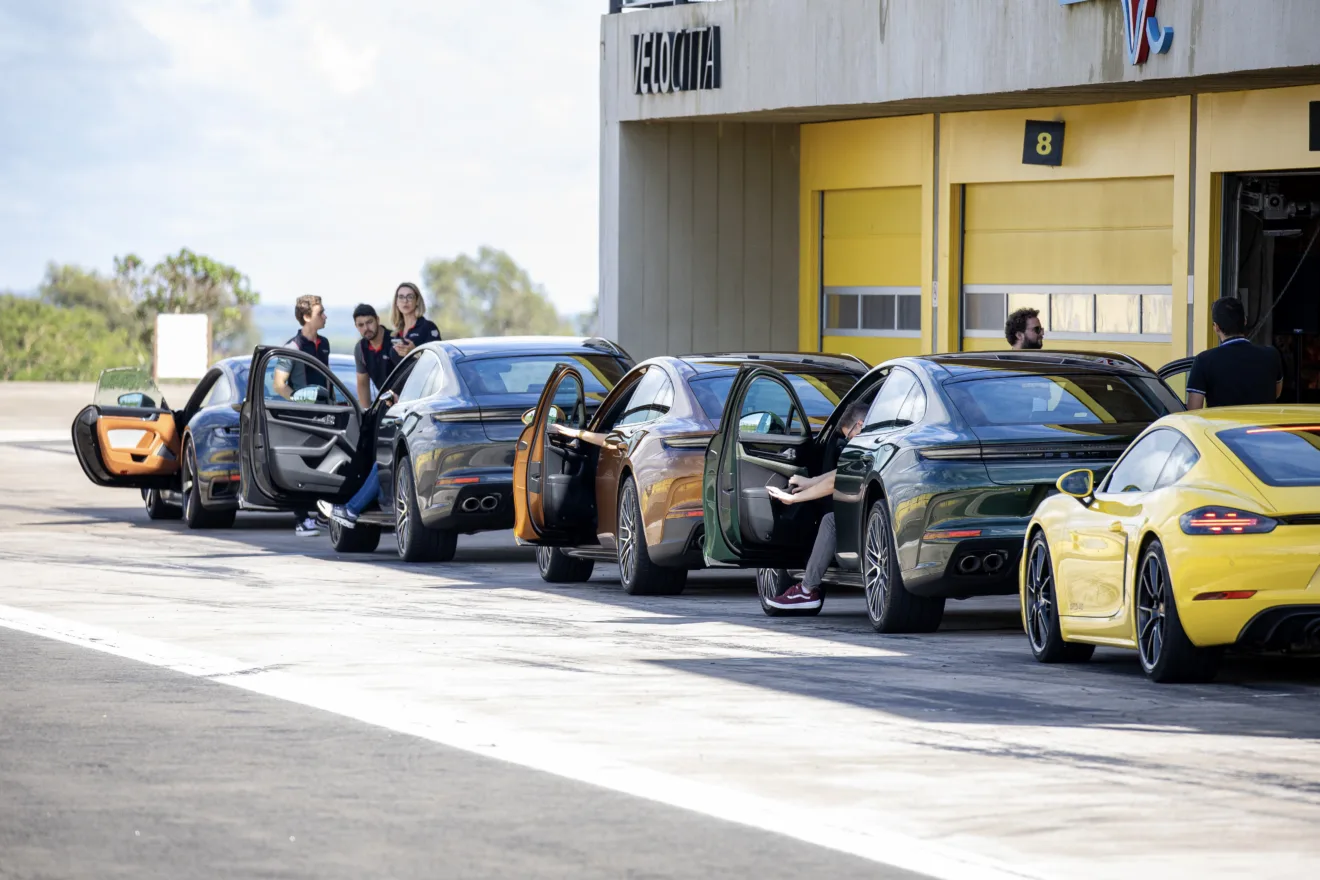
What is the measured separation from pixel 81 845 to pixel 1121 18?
1401cm

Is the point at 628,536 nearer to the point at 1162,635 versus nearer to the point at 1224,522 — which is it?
the point at 1162,635

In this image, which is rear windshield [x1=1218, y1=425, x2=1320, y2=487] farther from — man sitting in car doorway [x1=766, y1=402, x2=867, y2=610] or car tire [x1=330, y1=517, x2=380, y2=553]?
car tire [x1=330, y1=517, x2=380, y2=553]

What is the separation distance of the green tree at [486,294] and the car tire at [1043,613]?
4954 inches

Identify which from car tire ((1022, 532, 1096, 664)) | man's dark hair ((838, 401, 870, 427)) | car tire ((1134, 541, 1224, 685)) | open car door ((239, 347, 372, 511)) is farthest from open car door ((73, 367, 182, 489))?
car tire ((1134, 541, 1224, 685))

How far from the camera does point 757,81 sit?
2542cm

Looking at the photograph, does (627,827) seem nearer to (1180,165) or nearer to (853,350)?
(1180,165)

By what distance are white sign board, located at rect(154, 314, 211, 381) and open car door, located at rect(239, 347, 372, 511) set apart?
77.0 ft

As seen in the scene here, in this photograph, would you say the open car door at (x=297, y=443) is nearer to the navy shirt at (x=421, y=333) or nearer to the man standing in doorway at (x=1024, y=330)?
the navy shirt at (x=421, y=333)

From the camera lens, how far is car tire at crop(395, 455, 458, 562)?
19.0m

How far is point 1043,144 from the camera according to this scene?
77.2 feet

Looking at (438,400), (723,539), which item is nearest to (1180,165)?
(438,400)

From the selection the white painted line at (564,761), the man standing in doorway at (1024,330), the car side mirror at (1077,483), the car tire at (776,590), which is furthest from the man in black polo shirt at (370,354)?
the car side mirror at (1077,483)

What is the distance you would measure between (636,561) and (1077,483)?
190 inches

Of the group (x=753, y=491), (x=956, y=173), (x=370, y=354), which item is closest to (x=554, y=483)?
(x=753, y=491)
